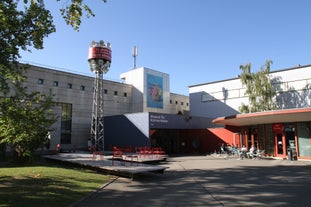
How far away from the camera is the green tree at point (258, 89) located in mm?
37844

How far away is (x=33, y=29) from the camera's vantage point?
1169 cm

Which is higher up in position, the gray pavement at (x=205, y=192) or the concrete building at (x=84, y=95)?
the concrete building at (x=84, y=95)

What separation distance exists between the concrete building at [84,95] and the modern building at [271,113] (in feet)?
22.6

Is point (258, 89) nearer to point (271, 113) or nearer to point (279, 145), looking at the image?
point (279, 145)

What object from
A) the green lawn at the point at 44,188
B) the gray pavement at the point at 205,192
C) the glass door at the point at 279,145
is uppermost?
the glass door at the point at 279,145

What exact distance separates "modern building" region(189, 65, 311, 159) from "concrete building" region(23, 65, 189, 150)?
271 inches

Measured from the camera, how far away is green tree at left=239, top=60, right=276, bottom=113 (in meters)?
37.8

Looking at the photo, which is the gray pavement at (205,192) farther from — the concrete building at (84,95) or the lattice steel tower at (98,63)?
the lattice steel tower at (98,63)

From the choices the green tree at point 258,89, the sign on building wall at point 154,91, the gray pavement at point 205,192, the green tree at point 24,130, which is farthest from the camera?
the sign on building wall at point 154,91

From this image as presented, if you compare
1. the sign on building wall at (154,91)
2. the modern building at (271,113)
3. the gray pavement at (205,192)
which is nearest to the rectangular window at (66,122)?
the sign on building wall at (154,91)

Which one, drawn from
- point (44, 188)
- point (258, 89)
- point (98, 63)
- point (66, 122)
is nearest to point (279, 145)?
point (258, 89)

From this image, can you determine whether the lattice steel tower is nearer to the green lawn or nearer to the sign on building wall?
the sign on building wall

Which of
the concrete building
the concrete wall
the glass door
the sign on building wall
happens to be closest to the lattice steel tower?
the concrete building

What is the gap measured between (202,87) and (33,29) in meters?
38.2
